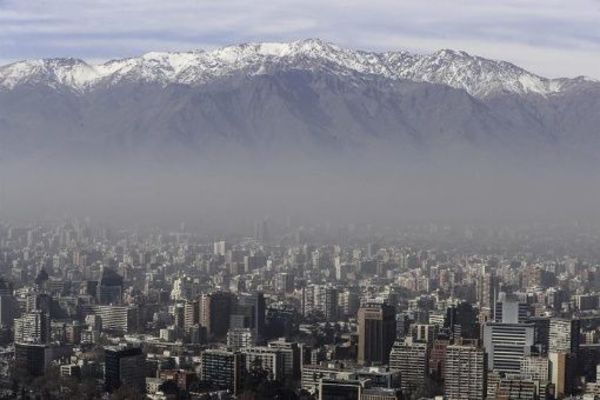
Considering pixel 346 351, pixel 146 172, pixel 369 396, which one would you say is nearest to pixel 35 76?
pixel 146 172

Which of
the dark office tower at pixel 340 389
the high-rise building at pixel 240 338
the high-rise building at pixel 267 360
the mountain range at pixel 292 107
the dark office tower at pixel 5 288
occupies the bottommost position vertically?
the dark office tower at pixel 340 389

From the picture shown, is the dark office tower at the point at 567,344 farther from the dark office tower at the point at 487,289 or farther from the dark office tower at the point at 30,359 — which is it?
the dark office tower at the point at 30,359

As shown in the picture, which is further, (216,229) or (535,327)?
(216,229)

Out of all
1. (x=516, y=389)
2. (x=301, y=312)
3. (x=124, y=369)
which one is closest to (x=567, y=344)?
(x=516, y=389)

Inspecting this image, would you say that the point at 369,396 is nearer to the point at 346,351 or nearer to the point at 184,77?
the point at 346,351

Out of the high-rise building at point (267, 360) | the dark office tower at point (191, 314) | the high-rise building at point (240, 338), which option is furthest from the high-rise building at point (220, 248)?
the high-rise building at point (267, 360)

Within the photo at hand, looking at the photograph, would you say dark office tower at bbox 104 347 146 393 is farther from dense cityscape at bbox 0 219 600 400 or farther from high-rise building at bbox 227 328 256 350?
high-rise building at bbox 227 328 256 350
